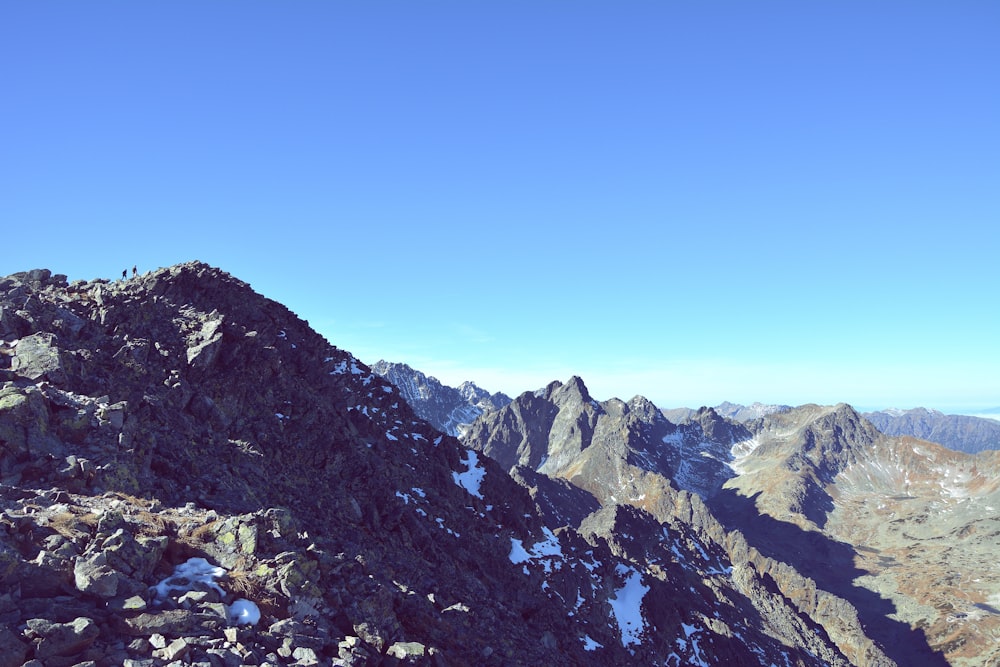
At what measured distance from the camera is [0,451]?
2695 cm

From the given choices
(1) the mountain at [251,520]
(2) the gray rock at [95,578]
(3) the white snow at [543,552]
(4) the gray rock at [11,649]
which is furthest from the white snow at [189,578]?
(3) the white snow at [543,552]

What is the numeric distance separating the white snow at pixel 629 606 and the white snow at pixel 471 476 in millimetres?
32250

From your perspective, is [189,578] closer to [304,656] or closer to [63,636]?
[63,636]

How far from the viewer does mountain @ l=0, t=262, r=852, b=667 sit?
17688mm

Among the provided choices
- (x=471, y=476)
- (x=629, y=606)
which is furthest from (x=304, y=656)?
(x=629, y=606)

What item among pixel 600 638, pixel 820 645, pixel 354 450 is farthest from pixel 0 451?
pixel 820 645

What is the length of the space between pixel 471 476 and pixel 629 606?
38.1 metres

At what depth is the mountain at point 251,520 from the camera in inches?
696

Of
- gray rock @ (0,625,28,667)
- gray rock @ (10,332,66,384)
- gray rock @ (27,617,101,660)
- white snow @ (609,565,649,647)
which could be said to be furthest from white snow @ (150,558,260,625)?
white snow @ (609,565,649,647)

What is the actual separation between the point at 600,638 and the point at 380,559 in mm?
41724

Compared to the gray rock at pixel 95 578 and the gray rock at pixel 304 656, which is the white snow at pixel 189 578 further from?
the gray rock at pixel 304 656

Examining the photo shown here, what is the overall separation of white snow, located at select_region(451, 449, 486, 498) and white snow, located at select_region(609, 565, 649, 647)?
32.3 m

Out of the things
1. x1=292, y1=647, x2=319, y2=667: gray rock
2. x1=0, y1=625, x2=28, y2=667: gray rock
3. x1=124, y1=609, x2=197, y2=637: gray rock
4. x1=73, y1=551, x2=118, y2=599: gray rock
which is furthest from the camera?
x1=292, y1=647, x2=319, y2=667: gray rock

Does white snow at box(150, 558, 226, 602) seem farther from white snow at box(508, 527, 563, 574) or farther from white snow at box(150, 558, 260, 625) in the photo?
white snow at box(508, 527, 563, 574)
